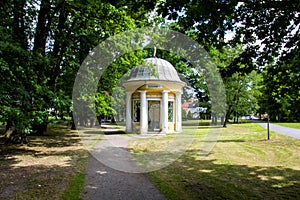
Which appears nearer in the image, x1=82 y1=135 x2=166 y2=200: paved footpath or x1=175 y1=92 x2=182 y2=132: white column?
x1=82 y1=135 x2=166 y2=200: paved footpath

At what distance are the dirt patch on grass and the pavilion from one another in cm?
921

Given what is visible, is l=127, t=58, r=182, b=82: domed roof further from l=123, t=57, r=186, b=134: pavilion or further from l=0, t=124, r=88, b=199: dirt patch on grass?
l=0, t=124, r=88, b=199: dirt patch on grass

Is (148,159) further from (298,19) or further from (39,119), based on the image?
(298,19)

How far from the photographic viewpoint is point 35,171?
7.03 metres

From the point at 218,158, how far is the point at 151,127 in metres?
12.4

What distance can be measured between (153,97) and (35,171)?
12776mm

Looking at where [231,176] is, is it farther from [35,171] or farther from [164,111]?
[164,111]

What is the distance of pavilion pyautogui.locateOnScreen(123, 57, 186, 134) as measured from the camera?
18.9 metres

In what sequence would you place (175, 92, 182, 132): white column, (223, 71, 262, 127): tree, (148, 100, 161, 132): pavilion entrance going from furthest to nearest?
1. (223, 71, 262, 127): tree
2. (148, 100, 161, 132): pavilion entrance
3. (175, 92, 182, 132): white column

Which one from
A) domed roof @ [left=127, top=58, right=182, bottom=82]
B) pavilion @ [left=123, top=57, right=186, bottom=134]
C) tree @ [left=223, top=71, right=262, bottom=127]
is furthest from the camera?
tree @ [left=223, top=71, right=262, bottom=127]

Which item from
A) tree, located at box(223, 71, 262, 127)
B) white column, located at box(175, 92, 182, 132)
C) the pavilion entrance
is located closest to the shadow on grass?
white column, located at box(175, 92, 182, 132)

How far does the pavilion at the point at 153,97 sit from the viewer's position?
18.9m

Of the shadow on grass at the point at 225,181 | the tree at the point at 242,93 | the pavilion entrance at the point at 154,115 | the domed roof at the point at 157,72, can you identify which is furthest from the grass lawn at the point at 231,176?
the tree at the point at 242,93

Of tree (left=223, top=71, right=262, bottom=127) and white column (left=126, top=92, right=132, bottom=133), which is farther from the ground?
tree (left=223, top=71, right=262, bottom=127)
